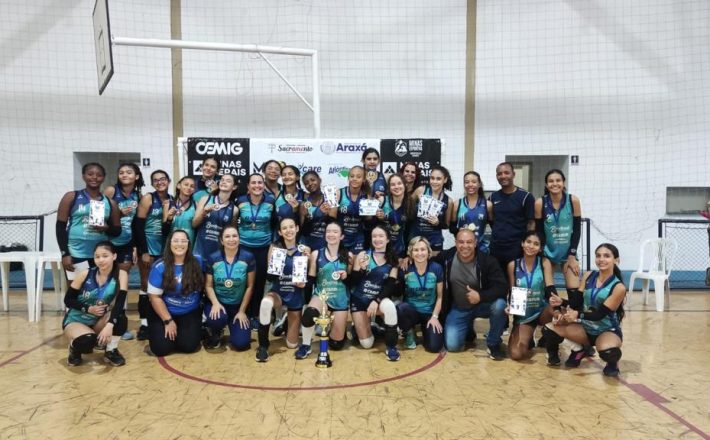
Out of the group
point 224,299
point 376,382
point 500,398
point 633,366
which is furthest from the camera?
point 224,299

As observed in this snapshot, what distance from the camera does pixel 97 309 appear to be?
383 cm

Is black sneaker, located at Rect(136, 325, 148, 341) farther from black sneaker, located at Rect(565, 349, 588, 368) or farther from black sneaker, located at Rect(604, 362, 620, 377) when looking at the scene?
black sneaker, located at Rect(604, 362, 620, 377)

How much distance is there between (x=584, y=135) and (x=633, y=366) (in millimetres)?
6675

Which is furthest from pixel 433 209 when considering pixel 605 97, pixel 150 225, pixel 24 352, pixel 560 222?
pixel 605 97

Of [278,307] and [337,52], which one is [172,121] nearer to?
[337,52]

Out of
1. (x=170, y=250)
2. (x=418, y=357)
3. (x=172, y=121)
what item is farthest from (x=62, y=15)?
(x=418, y=357)

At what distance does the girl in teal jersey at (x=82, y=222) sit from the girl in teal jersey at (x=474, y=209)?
3.27 metres

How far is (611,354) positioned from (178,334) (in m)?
3.47

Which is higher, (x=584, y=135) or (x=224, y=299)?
(x=584, y=135)

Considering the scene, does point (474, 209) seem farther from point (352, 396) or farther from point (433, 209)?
point (352, 396)

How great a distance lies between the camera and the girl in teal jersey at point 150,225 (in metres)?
4.66

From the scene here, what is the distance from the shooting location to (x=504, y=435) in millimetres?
2613

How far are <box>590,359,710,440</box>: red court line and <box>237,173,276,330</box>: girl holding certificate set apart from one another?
124 inches

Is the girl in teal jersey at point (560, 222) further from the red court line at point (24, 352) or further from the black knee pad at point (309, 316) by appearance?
the red court line at point (24, 352)
